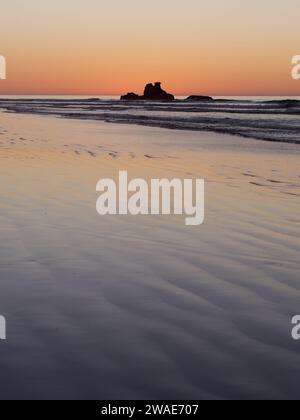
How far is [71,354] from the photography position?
3766 mm

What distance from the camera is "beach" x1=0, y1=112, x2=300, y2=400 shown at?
11.4 ft

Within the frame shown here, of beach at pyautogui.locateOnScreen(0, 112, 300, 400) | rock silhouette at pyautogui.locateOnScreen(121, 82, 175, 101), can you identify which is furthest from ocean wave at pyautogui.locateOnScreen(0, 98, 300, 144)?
rock silhouette at pyautogui.locateOnScreen(121, 82, 175, 101)

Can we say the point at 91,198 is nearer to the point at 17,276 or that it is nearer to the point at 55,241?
the point at 55,241

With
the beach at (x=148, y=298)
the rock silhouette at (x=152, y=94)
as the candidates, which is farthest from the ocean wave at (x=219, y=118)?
the rock silhouette at (x=152, y=94)

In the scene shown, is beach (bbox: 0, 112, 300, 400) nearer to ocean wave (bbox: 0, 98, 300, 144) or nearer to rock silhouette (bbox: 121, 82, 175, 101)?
ocean wave (bbox: 0, 98, 300, 144)

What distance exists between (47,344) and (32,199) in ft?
17.7

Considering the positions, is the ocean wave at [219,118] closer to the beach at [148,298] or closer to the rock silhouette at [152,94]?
the beach at [148,298]

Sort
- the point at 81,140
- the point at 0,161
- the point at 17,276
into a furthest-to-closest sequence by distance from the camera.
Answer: the point at 81,140
the point at 0,161
the point at 17,276

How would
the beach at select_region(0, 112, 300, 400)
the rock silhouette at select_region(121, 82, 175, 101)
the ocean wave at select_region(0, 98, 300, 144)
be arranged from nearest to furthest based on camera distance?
the beach at select_region(0, 112, 300, 400), the ocean wave at select_region(0, 98, 300, 144), the rock silhouette at select_region(121, 82, 175, 101)

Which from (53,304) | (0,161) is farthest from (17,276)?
(0,161)

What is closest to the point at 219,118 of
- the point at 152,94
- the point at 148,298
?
the point at 148,298

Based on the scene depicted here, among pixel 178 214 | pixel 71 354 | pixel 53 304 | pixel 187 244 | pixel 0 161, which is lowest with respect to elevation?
pixel 71 354

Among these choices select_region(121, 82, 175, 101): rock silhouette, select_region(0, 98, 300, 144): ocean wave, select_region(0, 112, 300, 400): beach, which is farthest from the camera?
select_region(121, 82, 175, 101): rock silhouette

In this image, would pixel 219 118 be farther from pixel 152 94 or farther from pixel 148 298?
pixel 152 94
